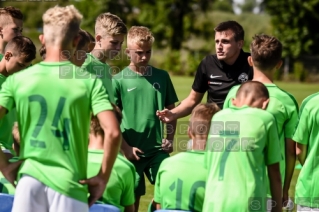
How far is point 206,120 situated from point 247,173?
60 cm

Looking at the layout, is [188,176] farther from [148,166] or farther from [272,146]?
[148,166]

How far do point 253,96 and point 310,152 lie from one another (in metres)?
1.01

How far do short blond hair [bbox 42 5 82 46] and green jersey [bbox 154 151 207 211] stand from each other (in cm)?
135

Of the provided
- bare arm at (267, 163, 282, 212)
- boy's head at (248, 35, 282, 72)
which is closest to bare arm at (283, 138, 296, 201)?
boy's head at (248, 35, 282, 72)

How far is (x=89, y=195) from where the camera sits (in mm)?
4711

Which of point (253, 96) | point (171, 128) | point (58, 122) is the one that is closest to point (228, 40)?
point (171, 128)

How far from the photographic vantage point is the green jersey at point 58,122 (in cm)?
457

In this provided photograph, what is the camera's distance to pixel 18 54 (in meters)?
6.62

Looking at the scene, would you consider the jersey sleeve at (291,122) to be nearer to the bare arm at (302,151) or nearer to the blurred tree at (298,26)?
the bare arm at (302,151)

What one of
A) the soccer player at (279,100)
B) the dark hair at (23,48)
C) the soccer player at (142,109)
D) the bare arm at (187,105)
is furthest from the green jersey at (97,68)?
the soccer player at (279,100)

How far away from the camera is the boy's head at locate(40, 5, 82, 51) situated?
15.1ft

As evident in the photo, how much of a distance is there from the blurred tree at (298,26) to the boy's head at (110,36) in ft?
141

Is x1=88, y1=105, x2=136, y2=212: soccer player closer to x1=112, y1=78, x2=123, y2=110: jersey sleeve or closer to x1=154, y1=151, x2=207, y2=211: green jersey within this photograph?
x1=154, y1=151, x2=207, y2=211: green jersey

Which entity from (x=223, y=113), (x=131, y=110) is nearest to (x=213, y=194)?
(x=223, y=113)
